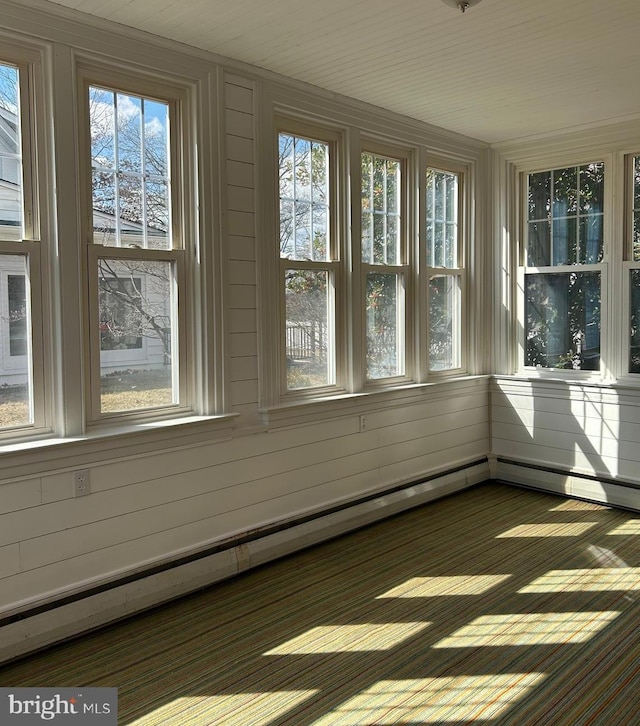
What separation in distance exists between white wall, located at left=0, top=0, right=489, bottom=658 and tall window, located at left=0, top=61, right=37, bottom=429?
16cm

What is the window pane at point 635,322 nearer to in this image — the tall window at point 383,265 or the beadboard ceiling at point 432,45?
the beadboard ceiling at point 432,45

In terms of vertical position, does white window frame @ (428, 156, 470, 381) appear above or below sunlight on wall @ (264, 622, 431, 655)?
above

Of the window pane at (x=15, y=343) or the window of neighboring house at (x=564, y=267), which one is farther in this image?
the window of neighboring house at (x=564, y=267)

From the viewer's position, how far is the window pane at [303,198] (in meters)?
4.04

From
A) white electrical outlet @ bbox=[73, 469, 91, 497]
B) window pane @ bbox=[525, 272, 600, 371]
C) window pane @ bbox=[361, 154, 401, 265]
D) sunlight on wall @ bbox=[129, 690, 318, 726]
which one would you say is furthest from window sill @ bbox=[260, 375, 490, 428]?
sunlight on wall @ bbox=[129, 690, 318, 726]

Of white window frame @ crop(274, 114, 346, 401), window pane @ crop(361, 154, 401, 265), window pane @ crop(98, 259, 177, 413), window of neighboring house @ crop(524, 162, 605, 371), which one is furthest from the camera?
window of neighboring house @ crop(524, 162, 605, 371)

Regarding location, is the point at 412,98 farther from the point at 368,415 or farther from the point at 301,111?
the point at 368,415

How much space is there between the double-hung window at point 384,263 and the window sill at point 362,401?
153mm

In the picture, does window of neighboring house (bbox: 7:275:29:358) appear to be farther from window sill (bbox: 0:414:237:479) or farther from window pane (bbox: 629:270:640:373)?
window pane (bbox: 629:270:640:373)

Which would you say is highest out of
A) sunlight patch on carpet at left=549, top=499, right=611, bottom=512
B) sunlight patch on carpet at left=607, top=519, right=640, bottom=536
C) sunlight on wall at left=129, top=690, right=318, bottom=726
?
sunlight patch on carpet at left=549, top=499, right=611, bottom=512

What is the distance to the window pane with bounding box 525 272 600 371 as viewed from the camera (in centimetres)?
506

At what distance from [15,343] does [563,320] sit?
156 inches

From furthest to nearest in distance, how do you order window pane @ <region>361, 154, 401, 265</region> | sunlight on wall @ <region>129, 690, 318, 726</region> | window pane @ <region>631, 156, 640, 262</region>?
window pane @ <region>631, 156, 640, 262</region> → window pane @ <region>361, 154, 401, 265</region> → sunlight on wall @ <region>129, 690, 318, 726</region>

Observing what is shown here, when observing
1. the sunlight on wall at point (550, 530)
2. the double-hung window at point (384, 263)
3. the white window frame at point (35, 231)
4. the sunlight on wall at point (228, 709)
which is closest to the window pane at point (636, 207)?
the double-hung window at point (384, 263)
